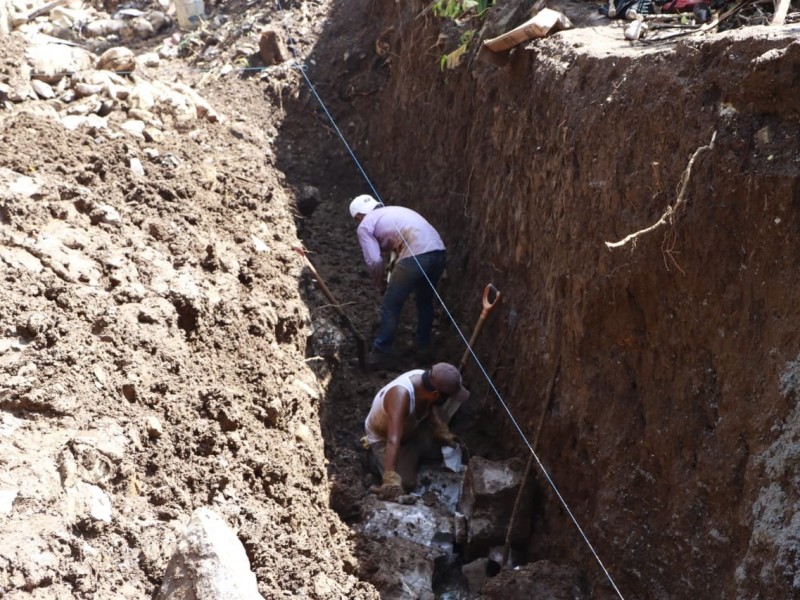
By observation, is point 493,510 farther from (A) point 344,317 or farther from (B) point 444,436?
(A) point 344,317

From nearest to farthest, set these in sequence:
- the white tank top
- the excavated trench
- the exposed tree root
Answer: the excavated trench
the exposed tree root
the white tank top

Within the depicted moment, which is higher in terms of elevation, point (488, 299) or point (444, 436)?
point (488, 299)

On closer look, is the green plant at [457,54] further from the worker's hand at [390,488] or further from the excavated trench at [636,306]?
the worker's hand at [390,488]

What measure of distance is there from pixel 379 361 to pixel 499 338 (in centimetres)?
127

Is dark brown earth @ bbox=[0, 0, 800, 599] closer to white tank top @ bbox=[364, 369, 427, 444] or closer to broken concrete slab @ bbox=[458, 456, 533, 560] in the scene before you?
broken concrete slab @ bbox=[458, 456, 533, 560]

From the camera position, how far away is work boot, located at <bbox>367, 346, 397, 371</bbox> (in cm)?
710

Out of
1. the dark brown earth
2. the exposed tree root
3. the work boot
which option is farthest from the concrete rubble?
the exposed tree root

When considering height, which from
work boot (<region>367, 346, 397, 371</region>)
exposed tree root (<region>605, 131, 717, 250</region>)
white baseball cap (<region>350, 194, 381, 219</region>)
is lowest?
work boot (<region>367, 346, 397, 371</region>)

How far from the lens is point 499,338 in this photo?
20.3 feet

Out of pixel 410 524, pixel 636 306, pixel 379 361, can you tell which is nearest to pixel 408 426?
pixel 410 524

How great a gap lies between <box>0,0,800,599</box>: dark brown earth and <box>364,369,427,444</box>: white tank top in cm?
28

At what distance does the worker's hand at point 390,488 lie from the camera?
219 inches

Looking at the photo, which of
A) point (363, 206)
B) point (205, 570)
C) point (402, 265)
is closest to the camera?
point (205, 570)

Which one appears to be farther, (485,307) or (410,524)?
(485,307)
